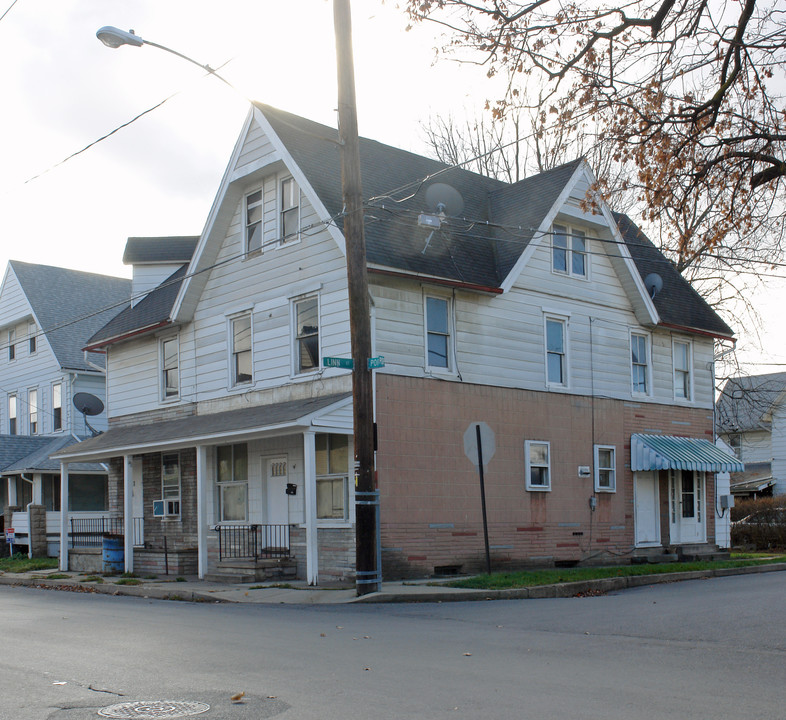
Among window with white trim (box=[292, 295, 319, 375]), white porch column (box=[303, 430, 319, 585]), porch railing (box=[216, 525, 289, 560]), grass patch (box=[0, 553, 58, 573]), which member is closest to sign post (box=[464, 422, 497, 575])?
white porch column (box=[303, 430, 319, 585])

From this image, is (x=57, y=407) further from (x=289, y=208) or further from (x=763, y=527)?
(x=763, y=527)

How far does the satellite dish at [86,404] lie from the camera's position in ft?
93.1

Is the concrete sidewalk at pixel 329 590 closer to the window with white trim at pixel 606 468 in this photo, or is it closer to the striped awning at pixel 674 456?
the striped awning at pixel 674 456

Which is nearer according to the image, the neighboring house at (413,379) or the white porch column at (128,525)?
the neighboring house at (413,379)

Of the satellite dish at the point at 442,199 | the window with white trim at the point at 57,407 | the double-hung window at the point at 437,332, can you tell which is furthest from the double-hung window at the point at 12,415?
the double-hung window at the point at 437,332

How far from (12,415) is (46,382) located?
3.36m

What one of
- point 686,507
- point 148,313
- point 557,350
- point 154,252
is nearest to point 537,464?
point 557,350

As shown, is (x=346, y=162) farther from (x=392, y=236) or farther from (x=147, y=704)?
(x=147, y=704)

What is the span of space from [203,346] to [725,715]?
59.4 feet

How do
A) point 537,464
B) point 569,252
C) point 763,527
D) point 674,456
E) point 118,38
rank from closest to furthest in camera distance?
point 118,38 < point 537,464 < point 569,252 < point 674,456 < point 763,527

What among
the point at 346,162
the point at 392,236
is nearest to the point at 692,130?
the point at 346,162

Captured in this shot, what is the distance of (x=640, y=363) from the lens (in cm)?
2466

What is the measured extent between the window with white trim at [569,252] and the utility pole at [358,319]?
316 inches

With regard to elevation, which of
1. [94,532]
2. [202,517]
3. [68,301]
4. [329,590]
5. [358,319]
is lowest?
[329,590]
